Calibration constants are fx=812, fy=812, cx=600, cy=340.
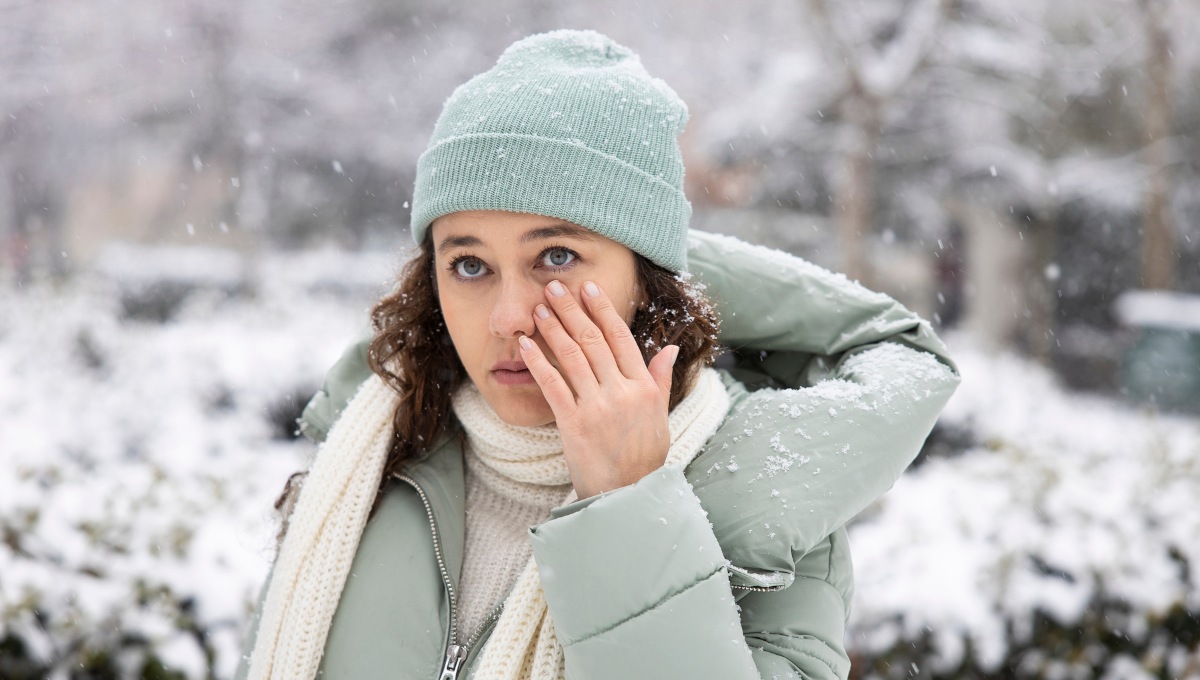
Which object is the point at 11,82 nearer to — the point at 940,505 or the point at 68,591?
the point at 68,591

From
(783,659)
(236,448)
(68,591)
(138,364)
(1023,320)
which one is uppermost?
(783,659)

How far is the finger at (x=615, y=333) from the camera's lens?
128 centimetres

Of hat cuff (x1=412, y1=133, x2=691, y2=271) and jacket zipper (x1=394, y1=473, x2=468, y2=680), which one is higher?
hat cuff (x1=412, y1=133, x2=691, y2=271)

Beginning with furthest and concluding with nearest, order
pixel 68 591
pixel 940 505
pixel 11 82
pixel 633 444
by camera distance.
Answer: pixel 11 82, pixel 940 505, pixel 68 591, pixel 633 444

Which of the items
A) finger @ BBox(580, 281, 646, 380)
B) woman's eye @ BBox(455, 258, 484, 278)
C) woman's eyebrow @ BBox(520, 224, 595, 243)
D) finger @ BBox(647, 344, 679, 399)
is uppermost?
woman's eyebrow @ BBox(520, 224, 595, 243)

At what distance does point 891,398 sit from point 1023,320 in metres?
13.0

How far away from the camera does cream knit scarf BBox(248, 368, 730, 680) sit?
1358 millimetres

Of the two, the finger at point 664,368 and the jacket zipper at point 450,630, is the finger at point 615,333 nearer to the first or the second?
the finger at point 664,368

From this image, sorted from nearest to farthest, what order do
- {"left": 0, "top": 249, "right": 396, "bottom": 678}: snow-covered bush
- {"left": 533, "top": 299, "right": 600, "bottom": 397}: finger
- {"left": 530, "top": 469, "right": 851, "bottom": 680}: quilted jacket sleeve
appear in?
1. {"left": 530, "top": 469, "right": 851, "bottom": 680}: quilted jacket sleeve
2. {"left": 533, "top": 299, "right": 600, "bottom": 397}: finger
3. {"left": 0, "top": 249, "right": 396, "bottom": 678}: snow-covered bush

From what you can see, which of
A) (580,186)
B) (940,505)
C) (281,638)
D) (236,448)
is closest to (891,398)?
(580,186)

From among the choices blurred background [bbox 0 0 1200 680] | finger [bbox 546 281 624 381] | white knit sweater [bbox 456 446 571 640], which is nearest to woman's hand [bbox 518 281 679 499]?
finger [bbox 546 281 624 381]

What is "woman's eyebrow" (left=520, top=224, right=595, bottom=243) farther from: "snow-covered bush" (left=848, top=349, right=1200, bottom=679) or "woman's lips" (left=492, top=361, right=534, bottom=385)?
"snow-covered bush" (left=848, top=349, right=1200, bottom=679)

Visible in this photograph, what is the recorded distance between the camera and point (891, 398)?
1429 millimetres

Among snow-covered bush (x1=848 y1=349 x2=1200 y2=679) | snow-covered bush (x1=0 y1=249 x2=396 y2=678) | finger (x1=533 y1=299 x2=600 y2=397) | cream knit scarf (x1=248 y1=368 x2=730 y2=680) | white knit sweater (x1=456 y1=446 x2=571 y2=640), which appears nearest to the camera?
finger (x1=533 y1=299 x2=600 y2=397)
